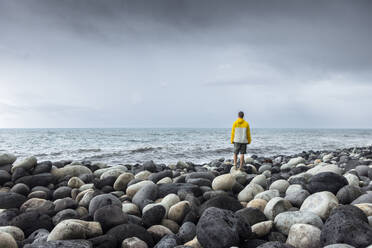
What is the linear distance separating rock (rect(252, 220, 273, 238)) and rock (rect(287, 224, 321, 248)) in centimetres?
29

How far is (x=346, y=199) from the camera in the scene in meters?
3.92

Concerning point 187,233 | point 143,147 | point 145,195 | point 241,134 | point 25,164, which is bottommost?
point 143,147

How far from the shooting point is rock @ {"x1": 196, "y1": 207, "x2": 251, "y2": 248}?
2.70m

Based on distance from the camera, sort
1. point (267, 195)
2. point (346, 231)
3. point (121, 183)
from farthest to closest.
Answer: point (121, 183) → point (267, 195) → point (346, 231)

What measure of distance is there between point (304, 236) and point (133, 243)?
5.76 feet

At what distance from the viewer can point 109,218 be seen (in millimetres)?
3350

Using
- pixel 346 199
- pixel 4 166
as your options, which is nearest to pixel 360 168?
pixel 346 199

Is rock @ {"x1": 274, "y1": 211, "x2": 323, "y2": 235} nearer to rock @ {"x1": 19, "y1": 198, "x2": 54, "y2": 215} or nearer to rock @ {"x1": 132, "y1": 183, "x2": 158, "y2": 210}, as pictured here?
rock @ {"x1": 132, "y1": 183, "x2": 158, "y2": 210}

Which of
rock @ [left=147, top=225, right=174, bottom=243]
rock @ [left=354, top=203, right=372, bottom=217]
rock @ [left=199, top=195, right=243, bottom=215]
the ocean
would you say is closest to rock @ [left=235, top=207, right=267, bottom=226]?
rock @ [left=199, top=195, right=243, bottom=215]

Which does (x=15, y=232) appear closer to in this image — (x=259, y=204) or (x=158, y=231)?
(x=158, y=231)

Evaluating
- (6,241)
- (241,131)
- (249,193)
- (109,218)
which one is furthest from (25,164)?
(241,131)

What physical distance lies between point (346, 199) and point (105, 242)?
128 inches

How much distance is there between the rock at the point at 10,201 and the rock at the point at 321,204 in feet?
14.5

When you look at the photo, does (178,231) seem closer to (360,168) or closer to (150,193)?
(150,193)
